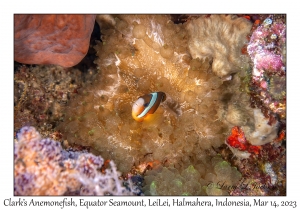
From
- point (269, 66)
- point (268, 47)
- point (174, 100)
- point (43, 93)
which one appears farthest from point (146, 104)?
point (43, 93)

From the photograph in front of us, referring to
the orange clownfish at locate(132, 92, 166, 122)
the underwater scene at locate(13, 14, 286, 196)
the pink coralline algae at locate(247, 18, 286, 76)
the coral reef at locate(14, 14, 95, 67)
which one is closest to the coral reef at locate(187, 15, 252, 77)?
the underwater scene at locate(13, 14, 286, 196)

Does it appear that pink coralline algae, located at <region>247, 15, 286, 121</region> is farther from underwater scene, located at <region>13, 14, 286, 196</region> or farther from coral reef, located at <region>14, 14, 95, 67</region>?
coral reef, located at <region>14, 14, 95, 67</region>

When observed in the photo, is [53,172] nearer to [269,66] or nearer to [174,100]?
[174,100]

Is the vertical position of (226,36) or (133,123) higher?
(226,36)

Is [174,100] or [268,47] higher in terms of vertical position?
[268,47]
